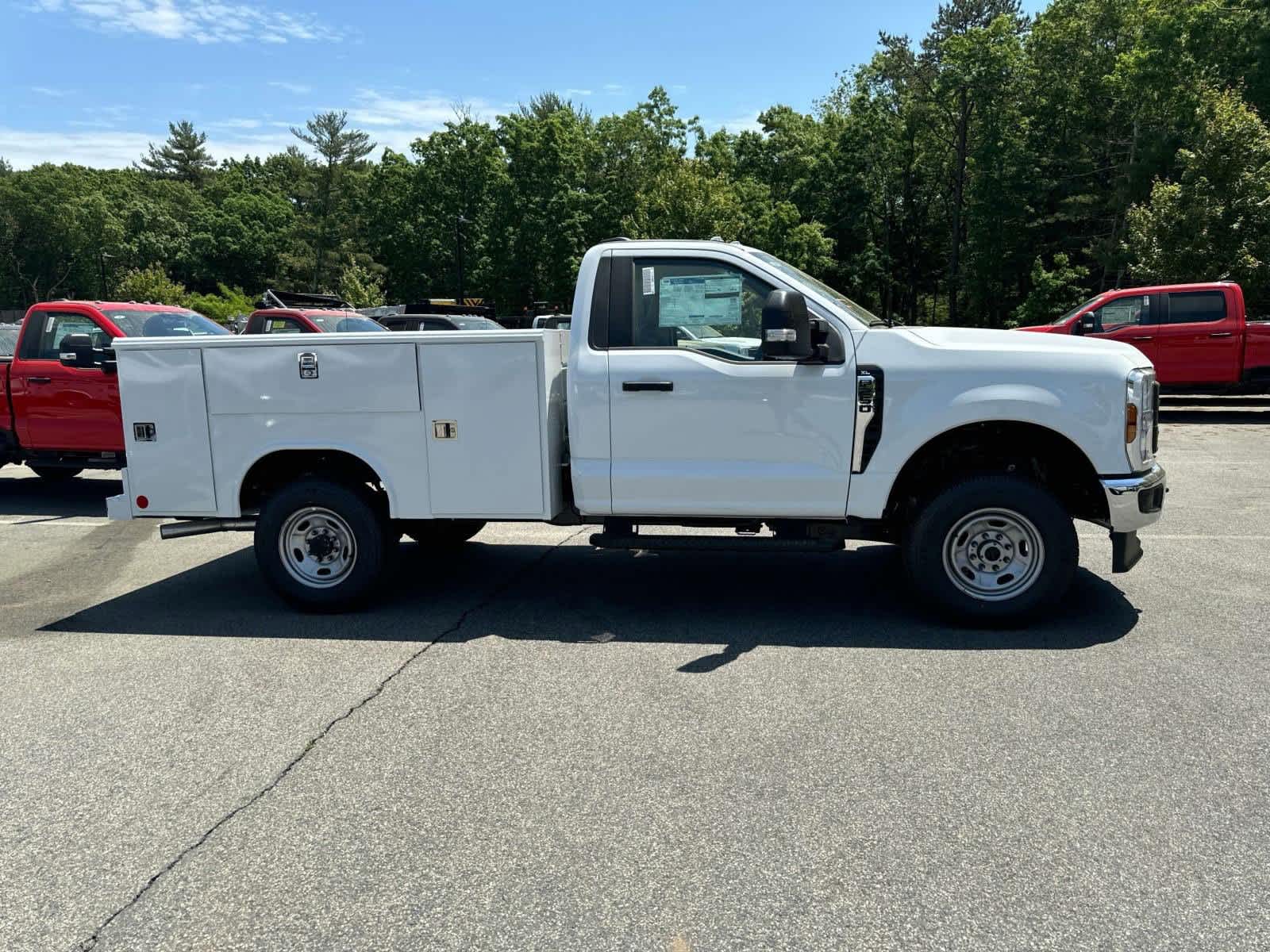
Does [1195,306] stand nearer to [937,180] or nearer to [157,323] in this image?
[157,323]

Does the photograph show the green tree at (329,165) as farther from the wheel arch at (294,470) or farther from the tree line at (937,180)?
the wheel arch at (294,470)

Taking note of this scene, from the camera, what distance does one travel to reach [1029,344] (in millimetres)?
5371

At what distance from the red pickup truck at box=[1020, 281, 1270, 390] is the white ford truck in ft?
35.0

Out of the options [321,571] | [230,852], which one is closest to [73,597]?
[321,571]

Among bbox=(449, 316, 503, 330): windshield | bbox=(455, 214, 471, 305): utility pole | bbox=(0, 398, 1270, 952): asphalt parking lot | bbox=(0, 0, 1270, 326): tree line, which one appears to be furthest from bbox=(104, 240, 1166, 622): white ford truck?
bbox=(455, 214, 471, 305): utility pole

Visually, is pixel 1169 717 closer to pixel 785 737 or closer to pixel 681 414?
pixel 785 737

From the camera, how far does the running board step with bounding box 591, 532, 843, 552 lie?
5.60 metres

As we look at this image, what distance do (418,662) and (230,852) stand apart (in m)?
1.93

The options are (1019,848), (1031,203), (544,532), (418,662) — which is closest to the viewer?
(1019,848)

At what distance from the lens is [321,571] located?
20.1ft

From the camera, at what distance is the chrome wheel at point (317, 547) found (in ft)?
19.8

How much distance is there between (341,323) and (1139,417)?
13014mm

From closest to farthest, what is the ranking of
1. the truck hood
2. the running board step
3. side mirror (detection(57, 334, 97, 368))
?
the truck hood → the running board step → side mirror (detection(57, 334, 97, 368))

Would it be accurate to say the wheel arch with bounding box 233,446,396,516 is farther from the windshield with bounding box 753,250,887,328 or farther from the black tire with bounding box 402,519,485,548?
the windshield with bounding box 753,250,887,328
